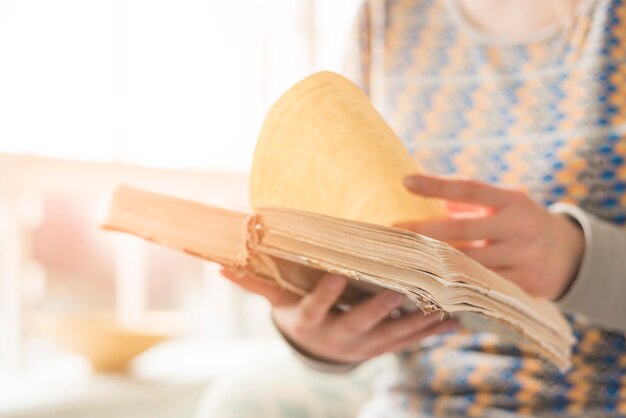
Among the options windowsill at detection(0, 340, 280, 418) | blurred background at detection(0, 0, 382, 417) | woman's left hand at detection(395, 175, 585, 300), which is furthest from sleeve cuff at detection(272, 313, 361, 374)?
blurred background at detection(0, 0, 382, 417)

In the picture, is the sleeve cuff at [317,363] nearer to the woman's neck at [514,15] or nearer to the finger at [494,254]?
the finger at [494,254]

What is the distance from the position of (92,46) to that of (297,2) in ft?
2.27

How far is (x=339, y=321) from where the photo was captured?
67 cm

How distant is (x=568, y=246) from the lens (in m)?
0.68

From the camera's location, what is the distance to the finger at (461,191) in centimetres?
59

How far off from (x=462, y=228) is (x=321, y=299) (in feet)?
0.43

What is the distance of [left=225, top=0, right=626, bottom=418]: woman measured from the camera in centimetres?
64

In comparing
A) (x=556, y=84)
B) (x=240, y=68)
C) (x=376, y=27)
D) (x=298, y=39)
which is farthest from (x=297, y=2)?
(x=556, y=84)

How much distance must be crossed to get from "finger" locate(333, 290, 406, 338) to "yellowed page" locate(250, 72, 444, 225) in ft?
0.24

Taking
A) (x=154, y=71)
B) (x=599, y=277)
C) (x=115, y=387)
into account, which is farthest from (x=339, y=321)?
(x=154, y=71)

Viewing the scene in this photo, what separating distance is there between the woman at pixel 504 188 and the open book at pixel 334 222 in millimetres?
45

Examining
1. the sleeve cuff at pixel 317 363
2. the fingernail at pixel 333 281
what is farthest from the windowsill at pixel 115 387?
the fingernail at pixel 333 281

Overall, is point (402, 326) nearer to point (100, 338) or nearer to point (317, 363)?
point (317, 363)

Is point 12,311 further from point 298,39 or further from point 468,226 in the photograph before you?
point 468,226
